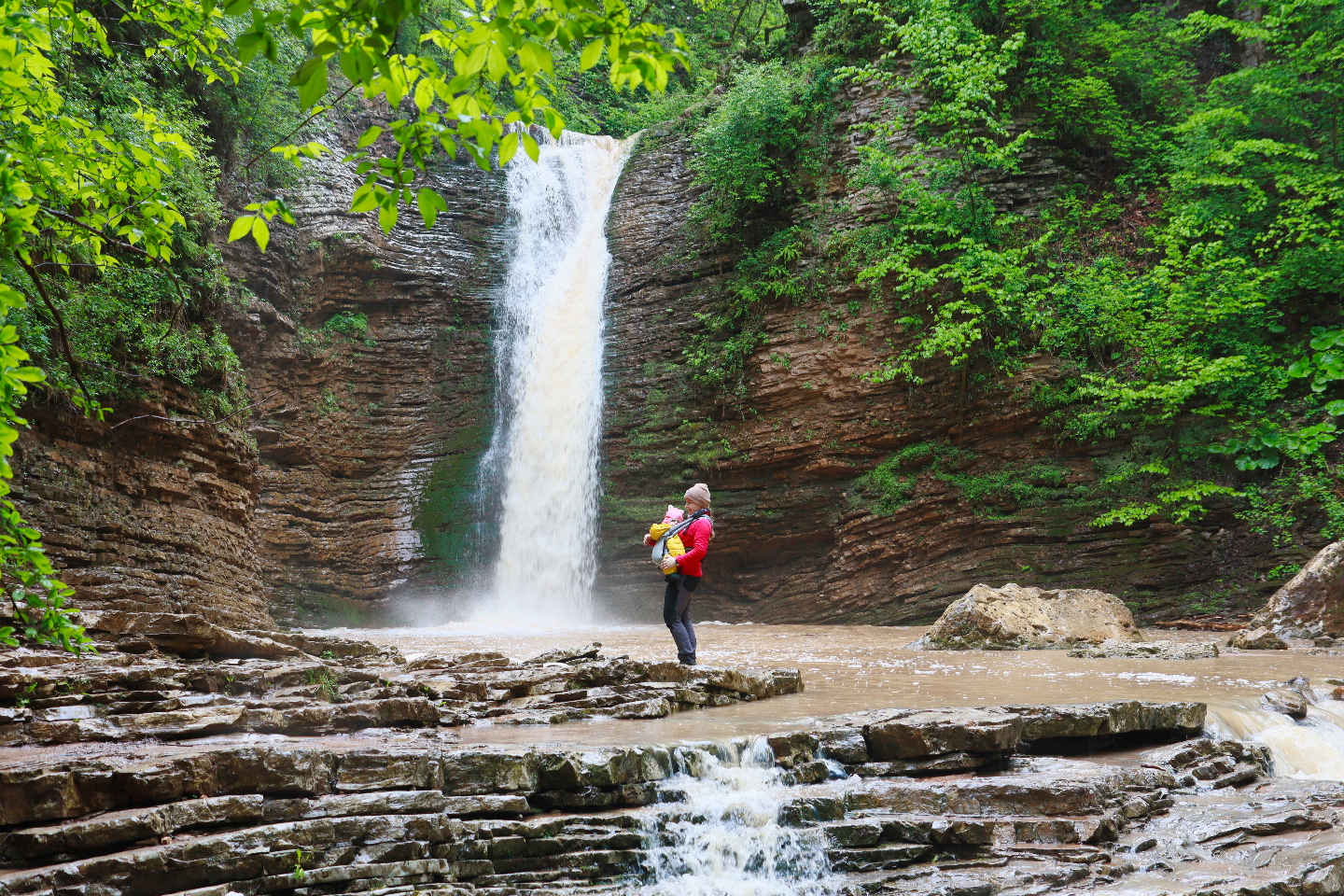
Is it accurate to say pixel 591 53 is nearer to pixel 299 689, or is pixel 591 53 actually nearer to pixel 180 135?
pixel 180 135

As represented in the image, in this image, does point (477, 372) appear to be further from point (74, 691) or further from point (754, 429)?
point (74, 691)

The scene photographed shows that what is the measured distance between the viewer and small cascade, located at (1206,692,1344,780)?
238 inches

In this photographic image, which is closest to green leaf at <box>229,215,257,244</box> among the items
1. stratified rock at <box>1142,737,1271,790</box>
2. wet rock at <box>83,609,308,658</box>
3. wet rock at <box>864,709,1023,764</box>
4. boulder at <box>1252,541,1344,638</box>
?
wet rock at <box>864,709,1023,764</box>

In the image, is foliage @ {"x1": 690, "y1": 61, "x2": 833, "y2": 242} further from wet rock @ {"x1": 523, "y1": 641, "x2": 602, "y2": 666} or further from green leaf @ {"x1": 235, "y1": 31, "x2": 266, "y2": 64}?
green leaf @ {"x1": 235, "y1": 31, "x2": 266, "y2": 64}

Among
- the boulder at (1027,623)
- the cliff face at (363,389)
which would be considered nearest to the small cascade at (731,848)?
the boulder at (1027,623)

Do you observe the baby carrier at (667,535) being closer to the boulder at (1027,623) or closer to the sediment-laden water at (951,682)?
the sediment-laden water at (951,682)

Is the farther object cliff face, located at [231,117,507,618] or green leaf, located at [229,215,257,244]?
cliff face, located at [231,117,507,618]

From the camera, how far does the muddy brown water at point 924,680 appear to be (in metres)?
5.88

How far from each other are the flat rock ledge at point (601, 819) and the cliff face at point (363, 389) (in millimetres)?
14066

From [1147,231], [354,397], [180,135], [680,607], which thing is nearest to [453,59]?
[180,135]

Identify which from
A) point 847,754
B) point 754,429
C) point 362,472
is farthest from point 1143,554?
point 362,472

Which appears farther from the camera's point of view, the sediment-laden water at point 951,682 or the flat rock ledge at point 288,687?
the sediment-laden water at point 951,682

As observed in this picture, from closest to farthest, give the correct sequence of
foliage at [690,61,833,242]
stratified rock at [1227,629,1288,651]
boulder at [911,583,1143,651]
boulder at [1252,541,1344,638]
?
stratified rock at [1227,629,1288,651]
boulder at [1252,541,1344,638]
boulder at [911,583,1143,651]
foliage at [690,61,833,242]

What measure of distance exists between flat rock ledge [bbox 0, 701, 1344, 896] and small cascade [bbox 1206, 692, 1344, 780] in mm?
633
